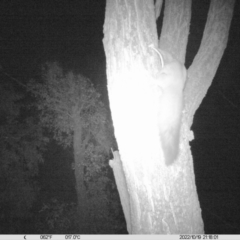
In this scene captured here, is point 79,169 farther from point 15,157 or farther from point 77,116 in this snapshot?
point 15,157

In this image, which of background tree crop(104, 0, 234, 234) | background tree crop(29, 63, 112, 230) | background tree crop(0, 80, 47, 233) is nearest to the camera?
background tree crop(104, 0, 234, 234)

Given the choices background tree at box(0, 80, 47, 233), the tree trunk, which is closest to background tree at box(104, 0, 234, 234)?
background tree at box(0, 80, 47, 233)

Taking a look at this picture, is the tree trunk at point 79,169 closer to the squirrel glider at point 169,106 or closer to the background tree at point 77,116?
the background tree at point 77,116

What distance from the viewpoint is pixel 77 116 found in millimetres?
10625

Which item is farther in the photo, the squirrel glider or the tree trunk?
the tree trunk

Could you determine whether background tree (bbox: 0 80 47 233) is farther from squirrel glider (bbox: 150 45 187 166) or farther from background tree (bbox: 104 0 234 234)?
squirrel glider (bbox: 150 45 187 166)

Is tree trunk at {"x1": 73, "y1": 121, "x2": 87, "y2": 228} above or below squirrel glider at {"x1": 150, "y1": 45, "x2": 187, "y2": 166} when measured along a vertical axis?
below

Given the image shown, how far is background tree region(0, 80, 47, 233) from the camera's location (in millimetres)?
9531

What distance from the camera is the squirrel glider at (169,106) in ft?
4.89

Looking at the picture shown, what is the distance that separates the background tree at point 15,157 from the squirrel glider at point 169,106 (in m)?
9.23

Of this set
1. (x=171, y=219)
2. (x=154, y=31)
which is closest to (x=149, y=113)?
(x=154, y=31)

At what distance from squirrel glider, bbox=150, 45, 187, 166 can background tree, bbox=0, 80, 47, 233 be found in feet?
30.3

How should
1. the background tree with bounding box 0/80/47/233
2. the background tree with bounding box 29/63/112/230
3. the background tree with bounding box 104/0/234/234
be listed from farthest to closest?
the background tree with bounding box 29/63/112/230 < the background tree with bounding box 0/80/47/233 < the background tree with bounding box 104/0/234/234

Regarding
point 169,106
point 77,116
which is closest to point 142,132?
point 169,106
